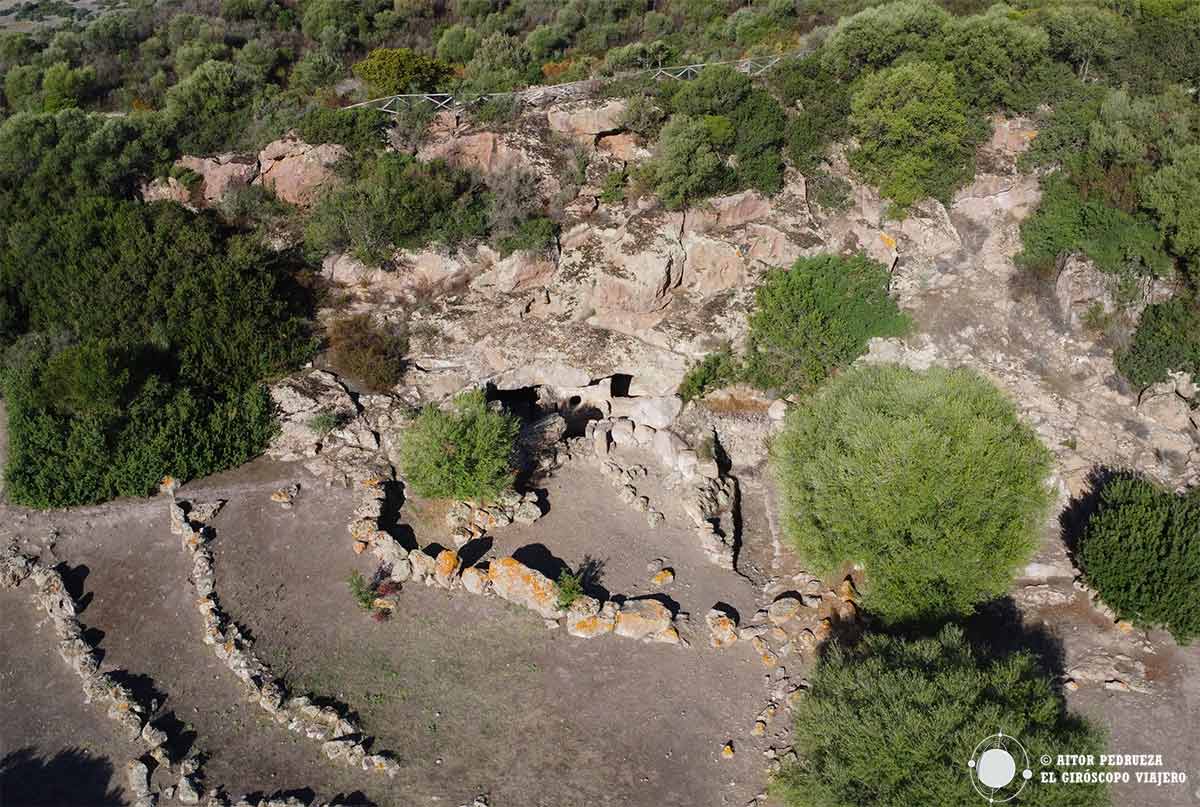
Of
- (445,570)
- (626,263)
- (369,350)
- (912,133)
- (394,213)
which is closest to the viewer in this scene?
(445,570)

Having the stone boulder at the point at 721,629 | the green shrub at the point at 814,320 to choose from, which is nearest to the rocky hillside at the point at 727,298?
the green shrub at the point at 814,320

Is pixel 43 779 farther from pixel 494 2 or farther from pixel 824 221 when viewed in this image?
pixel 494 2

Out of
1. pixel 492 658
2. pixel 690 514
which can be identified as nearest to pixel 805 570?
pixel 690 514

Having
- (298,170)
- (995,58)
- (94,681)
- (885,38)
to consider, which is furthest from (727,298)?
(94,681)

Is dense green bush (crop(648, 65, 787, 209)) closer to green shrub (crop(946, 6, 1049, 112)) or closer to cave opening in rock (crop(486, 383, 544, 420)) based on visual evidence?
green shrub (crop(946, 6, 1049, 112))

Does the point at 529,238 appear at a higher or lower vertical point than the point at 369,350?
higher

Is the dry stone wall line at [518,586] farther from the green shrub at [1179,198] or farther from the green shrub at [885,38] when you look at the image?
the green shrub at [885,38]

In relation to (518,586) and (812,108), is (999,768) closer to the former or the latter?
(518,586)
